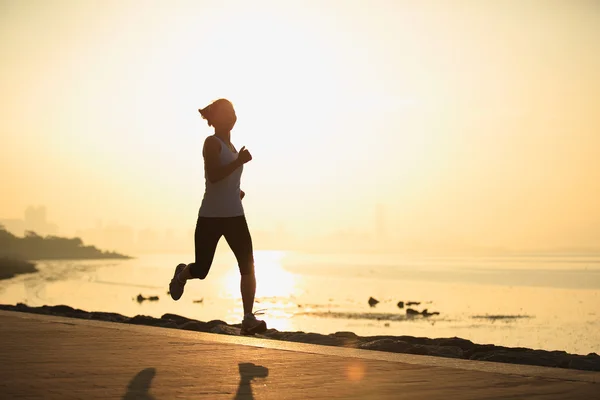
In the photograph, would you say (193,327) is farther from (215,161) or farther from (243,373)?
(243,373)

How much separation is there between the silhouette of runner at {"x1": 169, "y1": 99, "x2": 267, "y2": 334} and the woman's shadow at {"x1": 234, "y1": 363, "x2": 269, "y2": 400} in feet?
7.41

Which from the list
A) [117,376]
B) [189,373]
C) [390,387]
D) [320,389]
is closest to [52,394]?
[117,376]

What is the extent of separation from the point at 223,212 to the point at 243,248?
0.39m

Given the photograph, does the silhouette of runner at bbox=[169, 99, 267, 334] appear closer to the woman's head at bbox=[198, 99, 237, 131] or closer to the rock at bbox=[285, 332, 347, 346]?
the woman's head at bbox=[198, 99, 237, 131]

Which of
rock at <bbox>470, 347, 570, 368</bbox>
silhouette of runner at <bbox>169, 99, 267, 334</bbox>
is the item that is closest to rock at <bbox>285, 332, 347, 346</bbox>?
rock at <bbox>470, 347, 570, 368</bbox>

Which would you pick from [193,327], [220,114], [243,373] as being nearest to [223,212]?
[220,114]

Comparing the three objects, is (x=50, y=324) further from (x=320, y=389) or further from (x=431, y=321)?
(x=431, y=321)

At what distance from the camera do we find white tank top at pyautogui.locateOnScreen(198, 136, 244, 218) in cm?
800

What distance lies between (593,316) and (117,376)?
49853 mm

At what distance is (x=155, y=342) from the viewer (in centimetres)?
726

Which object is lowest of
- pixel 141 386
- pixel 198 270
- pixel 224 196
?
pixel 141 386

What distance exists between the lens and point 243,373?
536 centimetres

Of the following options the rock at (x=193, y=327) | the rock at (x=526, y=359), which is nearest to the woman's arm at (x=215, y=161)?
the rock at (x=526, y=359)

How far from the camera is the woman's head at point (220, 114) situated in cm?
817
